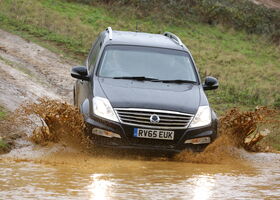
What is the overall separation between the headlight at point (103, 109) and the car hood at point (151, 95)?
7 centimetres

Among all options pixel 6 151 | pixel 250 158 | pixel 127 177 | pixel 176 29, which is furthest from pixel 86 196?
pixel 176 29

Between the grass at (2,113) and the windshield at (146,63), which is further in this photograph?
the grass at (2,113)

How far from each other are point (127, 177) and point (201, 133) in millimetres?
1418

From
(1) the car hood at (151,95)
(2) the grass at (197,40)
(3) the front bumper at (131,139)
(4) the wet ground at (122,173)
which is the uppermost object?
(1) the car hood at (151,95)

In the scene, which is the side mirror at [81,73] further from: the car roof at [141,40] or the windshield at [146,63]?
the car roof at [141,40]

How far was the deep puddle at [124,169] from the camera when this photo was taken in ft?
24.8

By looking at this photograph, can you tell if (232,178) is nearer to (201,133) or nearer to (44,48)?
(201,133)

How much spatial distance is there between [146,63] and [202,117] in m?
1.49

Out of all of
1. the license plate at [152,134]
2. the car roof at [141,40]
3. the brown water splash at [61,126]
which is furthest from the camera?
the car roof at [141,40]

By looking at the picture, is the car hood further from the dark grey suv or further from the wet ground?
the wet ground

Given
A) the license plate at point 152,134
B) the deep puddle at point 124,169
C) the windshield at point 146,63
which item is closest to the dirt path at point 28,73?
the windshield at point 146,63

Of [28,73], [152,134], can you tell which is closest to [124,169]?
[152,134]

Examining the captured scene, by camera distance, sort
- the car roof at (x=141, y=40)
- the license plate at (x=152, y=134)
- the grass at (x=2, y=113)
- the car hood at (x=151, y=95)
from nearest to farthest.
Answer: the license plate at (x=152, y=134) → the car hood at (x=151, y=95) → the car roof at (x=141, y=40) → the grass at (x=2, y=113)

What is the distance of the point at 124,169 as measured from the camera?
873 centimetres
